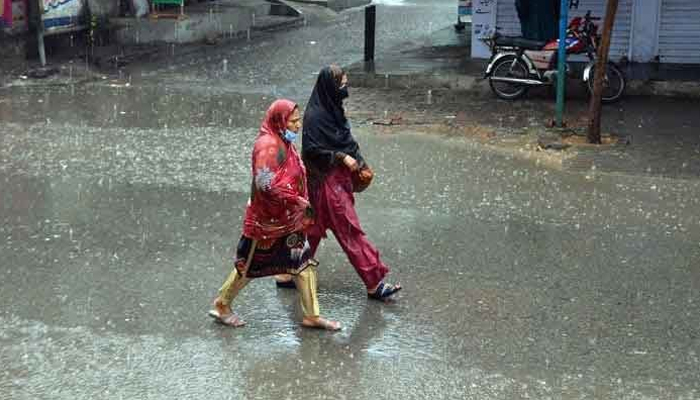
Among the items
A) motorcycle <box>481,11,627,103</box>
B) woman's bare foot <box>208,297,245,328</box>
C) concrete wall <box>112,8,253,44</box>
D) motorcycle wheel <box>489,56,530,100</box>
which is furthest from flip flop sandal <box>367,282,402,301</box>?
concrete wall <box>112,8,253,44</box>

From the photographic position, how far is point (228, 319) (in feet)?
19.1

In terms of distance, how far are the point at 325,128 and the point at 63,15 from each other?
1178cm

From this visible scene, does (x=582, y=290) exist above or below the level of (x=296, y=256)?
below

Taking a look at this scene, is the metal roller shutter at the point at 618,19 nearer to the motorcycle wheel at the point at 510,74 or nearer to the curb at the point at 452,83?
the curb at the point at 452,83

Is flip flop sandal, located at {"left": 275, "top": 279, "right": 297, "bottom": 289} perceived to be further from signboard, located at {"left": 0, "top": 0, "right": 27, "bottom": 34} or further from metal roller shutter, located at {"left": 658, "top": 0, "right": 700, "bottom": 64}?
signboard, located at {"left": 0, "top": 0, "right": 27, "bottom": 34}

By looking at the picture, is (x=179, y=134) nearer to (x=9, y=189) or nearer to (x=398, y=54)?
(x=9, y=189)

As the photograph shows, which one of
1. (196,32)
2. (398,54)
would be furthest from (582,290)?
(196,32)

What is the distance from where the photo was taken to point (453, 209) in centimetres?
830

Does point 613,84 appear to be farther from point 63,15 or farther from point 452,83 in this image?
point 63,15

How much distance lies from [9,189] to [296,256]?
14.8 feet

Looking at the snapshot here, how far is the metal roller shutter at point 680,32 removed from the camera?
14.5m

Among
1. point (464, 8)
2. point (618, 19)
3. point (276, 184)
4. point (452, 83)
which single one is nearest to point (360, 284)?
point (276, 184)

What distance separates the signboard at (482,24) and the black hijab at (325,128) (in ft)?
33.2

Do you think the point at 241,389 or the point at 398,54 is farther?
the point at 398,54
